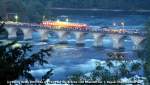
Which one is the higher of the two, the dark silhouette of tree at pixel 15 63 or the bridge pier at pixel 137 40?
the dark silhouette of tree at pixel 15 63

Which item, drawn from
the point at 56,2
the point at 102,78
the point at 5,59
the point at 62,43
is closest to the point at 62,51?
the point at 62,43

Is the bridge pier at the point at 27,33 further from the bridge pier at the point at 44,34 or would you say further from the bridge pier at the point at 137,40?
the bridge pier at the point at 137,40

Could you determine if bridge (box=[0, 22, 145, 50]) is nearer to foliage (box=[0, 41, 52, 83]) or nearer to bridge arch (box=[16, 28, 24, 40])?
bridge arch (box=[16, 28, 24, 40])

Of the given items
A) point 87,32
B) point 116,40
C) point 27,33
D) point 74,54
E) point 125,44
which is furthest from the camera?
point 27,33

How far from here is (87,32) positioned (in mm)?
60688

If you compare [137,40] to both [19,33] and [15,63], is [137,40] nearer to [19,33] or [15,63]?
[19,33]

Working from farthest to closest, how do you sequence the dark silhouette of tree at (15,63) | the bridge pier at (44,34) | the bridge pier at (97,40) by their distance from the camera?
1. the bridge pier at (44,34)
2. the bridge pier at (97,40)
3. the dark silhouette of tree at (15,63)

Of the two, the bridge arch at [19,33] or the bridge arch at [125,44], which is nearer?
the bridge arch at [125,44]

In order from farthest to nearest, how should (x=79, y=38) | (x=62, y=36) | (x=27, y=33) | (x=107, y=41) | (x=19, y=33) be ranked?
(x=19, y=33) < (x=27, y=33) < (x=107, y=41) < (x=62, y=36) < (x=79, y=38)

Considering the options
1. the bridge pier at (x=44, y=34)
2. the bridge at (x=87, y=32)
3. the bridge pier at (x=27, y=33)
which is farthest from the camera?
the bridge pier at (x=27, y=33)

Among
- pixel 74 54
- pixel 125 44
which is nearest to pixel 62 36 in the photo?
pixel 125 44

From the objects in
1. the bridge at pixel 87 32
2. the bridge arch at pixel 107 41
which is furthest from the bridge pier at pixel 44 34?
the bridge arch at pixel 107 41

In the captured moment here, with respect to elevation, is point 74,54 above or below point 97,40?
below

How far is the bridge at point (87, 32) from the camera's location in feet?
177
